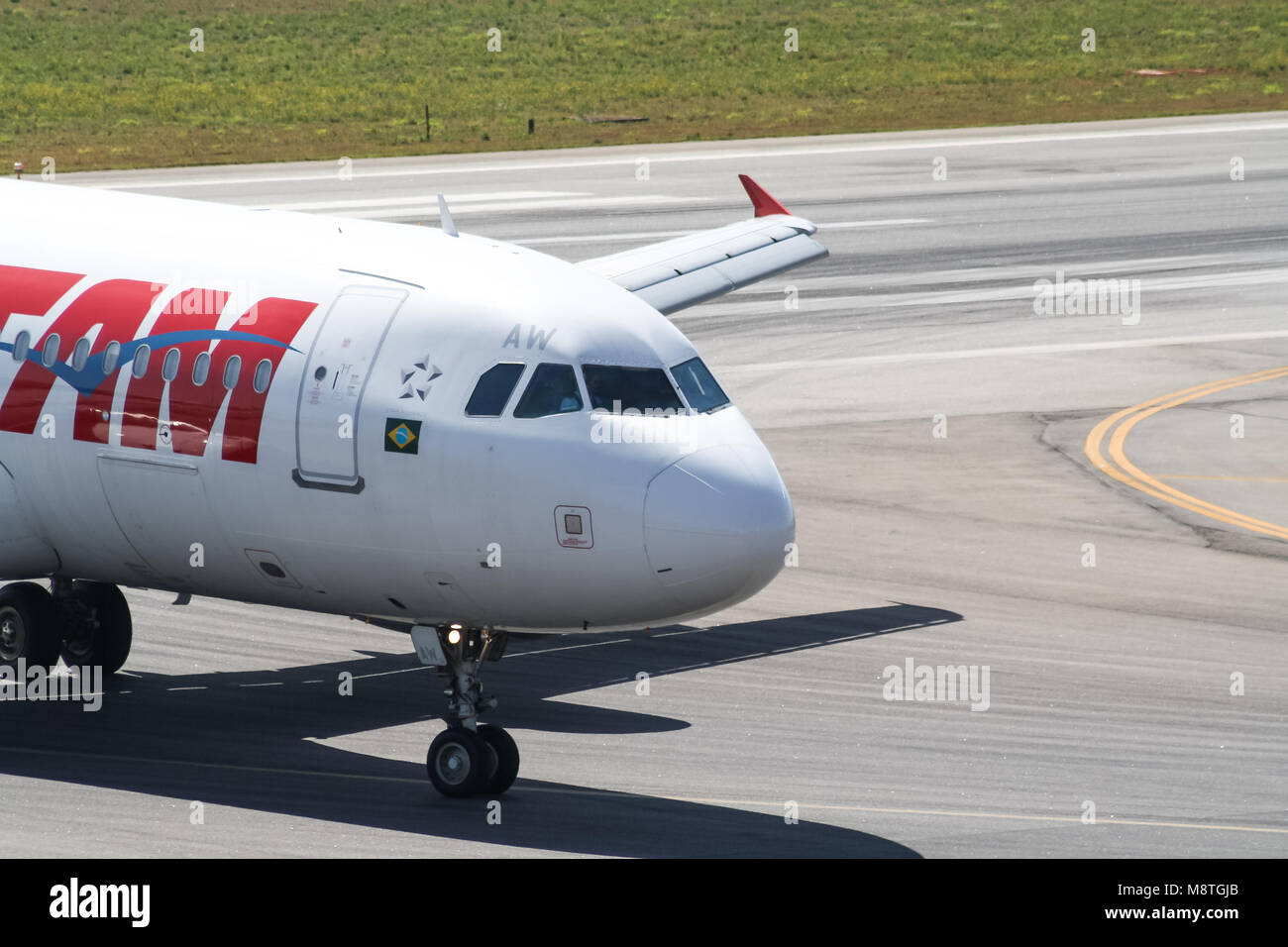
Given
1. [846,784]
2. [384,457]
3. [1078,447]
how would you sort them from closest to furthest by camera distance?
[384,457] < [846,784] < [1078,447]

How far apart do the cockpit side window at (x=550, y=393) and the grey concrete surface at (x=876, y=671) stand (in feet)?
13.2

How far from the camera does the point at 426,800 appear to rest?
64.6 feet

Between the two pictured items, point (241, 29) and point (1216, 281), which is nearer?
point (1216, 281)

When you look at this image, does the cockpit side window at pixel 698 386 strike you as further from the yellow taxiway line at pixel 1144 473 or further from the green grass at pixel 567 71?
the green grass at pixel 567 71

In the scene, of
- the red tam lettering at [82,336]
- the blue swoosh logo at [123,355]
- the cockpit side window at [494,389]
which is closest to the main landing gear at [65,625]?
the red tam lettering at [82,336]

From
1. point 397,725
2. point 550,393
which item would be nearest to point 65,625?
point 397,725

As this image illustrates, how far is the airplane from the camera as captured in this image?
1839cm

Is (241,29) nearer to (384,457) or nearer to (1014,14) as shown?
(1014,14)

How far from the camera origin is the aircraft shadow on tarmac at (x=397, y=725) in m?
18.8

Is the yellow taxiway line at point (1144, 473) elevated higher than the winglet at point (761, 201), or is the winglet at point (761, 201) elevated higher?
the winglet at point (761, 201)

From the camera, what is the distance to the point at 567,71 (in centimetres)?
10662

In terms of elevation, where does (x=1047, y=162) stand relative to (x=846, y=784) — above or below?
above

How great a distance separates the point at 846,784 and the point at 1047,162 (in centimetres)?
5303

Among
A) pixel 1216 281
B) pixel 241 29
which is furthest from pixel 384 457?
pixel 241 29
